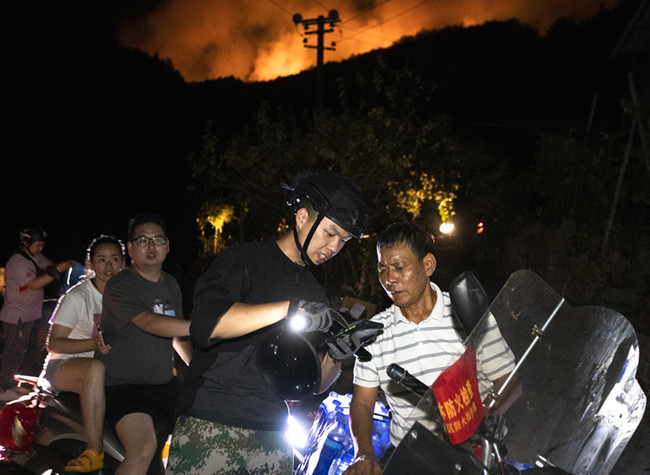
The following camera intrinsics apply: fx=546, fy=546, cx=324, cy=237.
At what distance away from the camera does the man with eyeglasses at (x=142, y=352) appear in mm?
3139

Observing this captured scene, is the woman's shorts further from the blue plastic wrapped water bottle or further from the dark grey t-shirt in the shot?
the blue plastic wrapped water bottle

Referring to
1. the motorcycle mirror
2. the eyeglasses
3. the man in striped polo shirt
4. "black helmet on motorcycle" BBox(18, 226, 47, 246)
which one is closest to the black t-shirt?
the man in striped polo shirt

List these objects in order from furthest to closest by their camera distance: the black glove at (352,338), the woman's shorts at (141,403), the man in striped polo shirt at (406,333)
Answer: the woman's shorts at (141,403) < the man in striped polo shirt at (406,333) < the black glove at (352,338)

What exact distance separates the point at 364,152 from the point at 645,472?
7852 millimetres

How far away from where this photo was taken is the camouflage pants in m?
2.28

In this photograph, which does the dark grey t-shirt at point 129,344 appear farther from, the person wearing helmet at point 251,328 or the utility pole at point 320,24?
the utility pole at point 320,24

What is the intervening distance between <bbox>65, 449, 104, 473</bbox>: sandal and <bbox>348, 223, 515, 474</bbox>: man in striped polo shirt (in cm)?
156

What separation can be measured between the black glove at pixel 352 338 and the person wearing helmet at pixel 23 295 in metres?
5.74

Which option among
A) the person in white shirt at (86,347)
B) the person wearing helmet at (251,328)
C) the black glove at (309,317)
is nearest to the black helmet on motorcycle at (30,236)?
the person in white shirt at (86,347)

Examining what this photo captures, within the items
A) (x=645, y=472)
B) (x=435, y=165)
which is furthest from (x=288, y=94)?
(x=645, y=472)

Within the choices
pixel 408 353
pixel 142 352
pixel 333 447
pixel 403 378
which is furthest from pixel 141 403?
pixel 403 378

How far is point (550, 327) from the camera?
6.61 ft

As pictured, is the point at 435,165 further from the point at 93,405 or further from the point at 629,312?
the point at 93,405

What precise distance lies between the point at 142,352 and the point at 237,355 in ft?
4.54
